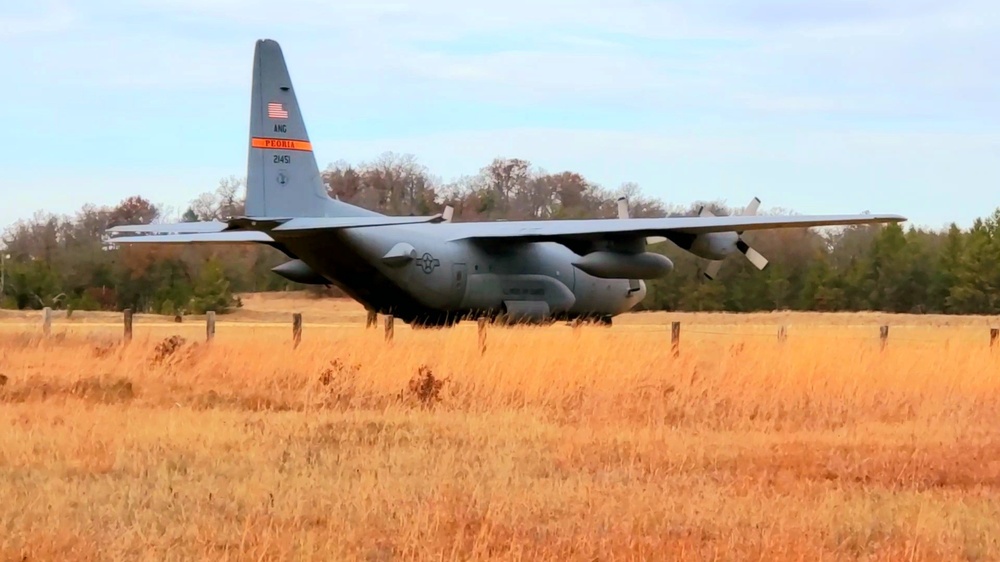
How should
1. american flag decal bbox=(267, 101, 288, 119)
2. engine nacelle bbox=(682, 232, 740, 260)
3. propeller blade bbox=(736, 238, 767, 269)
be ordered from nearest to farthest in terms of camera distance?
american flag decal bbox=(267, 101, 288, 119) → propeller blade bbox=(736, 238, 767, 269) → engine nacelle bbox=(682, 232, 740, 260)

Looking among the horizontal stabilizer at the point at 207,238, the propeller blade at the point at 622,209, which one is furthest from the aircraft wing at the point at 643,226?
the horizontal stabilizer at the point at 207,238

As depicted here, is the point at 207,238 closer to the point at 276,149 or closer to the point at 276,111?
the point at 276,149

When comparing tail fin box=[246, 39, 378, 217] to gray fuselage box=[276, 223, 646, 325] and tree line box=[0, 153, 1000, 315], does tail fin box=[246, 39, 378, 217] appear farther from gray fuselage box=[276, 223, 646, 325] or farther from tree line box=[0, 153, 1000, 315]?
tree line box=[0, 153, 1000, 315]

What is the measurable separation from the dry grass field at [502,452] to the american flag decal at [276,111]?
8036mm

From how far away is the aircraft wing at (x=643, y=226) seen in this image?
1053 inches

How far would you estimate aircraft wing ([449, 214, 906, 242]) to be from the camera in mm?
26734

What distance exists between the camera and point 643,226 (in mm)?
27609

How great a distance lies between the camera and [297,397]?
14453mm

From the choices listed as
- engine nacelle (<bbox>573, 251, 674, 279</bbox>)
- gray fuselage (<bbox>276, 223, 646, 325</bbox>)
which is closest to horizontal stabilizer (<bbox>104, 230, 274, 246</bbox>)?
gray fuselage (<bbox>276, 223, 646, 325</bbox>)

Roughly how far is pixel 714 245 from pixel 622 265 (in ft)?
7.09

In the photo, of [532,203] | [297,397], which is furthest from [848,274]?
[297,397]

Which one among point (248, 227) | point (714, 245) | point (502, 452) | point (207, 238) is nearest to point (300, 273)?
point (207, 238)

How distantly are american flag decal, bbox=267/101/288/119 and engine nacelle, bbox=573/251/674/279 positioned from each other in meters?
7.58

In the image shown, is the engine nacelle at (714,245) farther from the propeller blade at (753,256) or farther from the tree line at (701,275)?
the tree line at (701,275)
